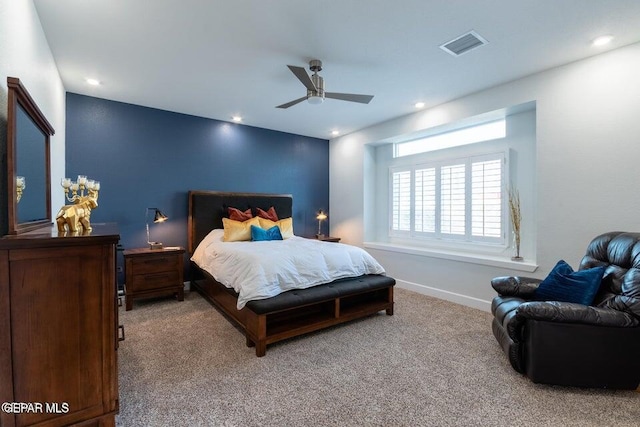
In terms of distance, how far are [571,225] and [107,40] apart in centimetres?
466

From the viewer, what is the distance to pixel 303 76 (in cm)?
262

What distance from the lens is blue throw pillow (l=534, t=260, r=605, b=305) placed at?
84.9 inches

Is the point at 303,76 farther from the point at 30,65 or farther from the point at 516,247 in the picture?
the point at 516,247

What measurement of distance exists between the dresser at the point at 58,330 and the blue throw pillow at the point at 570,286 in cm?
304

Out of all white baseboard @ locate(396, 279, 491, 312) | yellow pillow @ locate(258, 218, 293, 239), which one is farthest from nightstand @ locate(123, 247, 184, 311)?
white baseboard @ locate(396, 279, 491, 312)

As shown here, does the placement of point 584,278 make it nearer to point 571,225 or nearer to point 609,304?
point 609,304

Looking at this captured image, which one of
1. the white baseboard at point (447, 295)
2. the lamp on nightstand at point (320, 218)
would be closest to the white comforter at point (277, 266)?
the white baseboard at point (447, 295)

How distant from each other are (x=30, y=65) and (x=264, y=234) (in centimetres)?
281

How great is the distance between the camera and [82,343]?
137 centimetres

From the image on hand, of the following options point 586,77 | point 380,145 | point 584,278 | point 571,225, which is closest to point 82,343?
point 584,278

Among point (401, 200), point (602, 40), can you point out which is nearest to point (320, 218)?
point (401, 200)

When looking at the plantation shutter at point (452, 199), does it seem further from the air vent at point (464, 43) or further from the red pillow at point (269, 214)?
the red pillow at point (269, 214)

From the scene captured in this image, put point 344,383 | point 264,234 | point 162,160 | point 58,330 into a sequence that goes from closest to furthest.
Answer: point 58,330
point 344,383
point 264,234
point 162,160

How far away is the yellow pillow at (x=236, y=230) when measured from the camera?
405 centimetres
